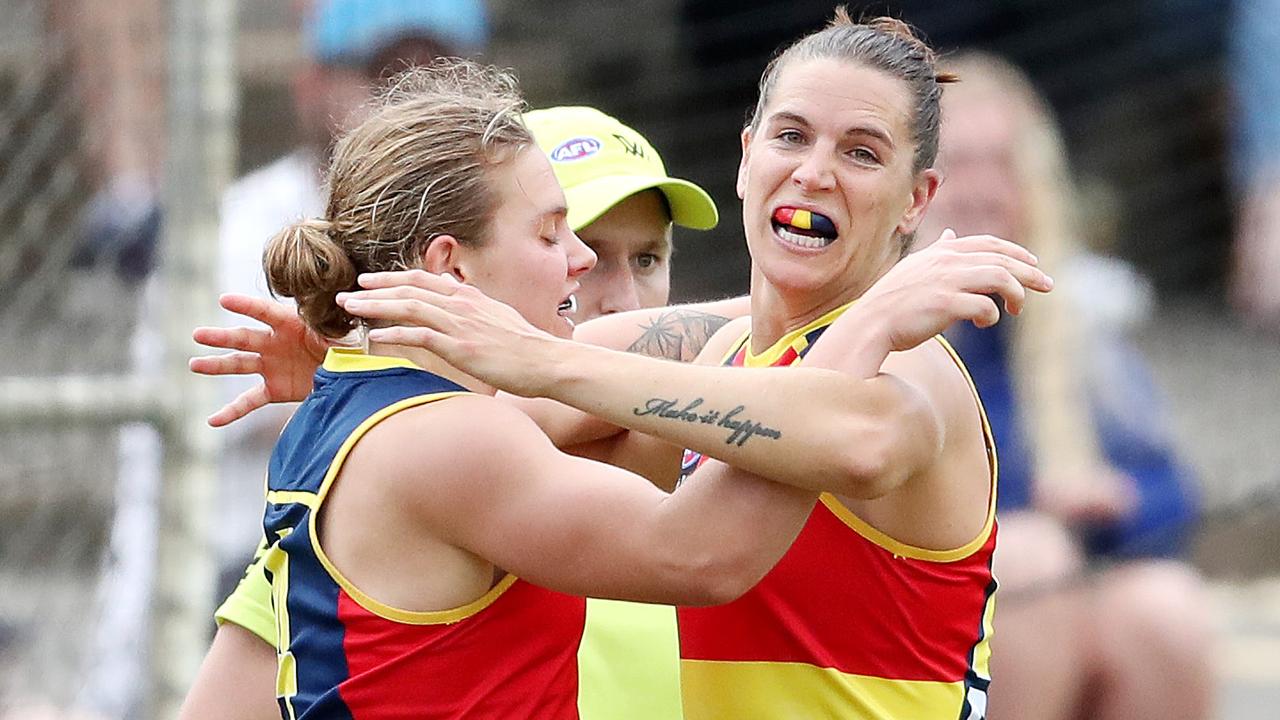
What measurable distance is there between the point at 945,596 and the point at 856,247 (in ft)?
1.54

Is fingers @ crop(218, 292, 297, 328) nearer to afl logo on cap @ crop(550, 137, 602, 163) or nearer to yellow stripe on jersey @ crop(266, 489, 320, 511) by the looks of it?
yellow stripe on jersey @ crop(266, 489, 320, 511)

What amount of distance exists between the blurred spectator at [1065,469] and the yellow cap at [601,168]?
140cm

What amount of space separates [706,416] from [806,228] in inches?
15.5

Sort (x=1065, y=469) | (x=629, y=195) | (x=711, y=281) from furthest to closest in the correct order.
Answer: (x=711, y=281) → (x=1065, y=469) → (x=629, y=195)

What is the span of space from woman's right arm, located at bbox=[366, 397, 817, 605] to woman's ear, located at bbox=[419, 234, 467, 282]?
21cm

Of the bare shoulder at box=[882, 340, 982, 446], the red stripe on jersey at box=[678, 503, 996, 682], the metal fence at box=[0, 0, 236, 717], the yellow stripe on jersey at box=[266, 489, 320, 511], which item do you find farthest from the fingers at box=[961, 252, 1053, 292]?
Result: the metal fence at box=[0, 0, 236, 717]

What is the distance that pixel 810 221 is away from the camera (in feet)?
8.14

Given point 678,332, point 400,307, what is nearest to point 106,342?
point 678,332

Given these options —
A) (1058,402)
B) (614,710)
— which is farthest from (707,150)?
(614,710)

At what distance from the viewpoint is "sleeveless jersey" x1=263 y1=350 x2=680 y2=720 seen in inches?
89.1

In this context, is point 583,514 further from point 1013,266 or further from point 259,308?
point 259,308

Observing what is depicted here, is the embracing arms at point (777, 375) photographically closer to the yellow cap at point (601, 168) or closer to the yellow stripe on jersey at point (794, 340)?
the yellow stripe on jersey at point (794, 340)

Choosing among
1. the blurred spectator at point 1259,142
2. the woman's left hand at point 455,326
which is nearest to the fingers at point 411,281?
the woman's left hand at point 455,326

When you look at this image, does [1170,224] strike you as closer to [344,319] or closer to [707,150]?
[707,150]
